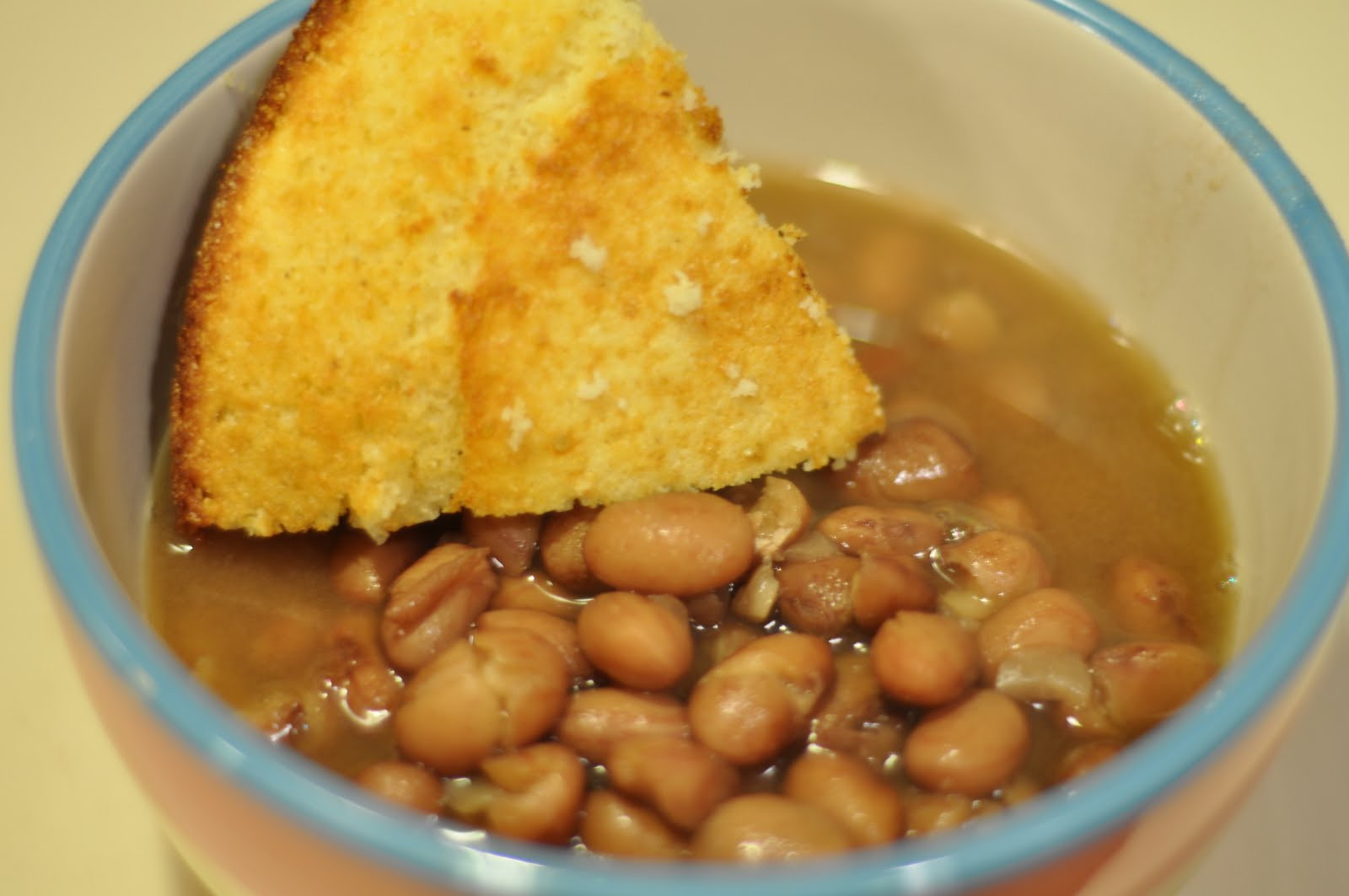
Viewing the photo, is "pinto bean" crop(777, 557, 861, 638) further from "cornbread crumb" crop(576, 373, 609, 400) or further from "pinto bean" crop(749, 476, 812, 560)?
"cornbread crumb" crop(576, 373, 609, 400)

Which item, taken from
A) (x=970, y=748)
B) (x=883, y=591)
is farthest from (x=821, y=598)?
(x=970, y=748)

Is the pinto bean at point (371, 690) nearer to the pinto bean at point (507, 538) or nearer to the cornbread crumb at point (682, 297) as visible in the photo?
the pinto bean at point (507, 538)

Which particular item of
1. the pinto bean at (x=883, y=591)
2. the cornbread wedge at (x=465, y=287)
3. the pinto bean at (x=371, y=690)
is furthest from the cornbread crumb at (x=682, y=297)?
the pinto bean at (x=371, y=690)

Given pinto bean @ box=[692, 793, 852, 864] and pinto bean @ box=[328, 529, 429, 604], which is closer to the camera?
pinto bean @ box=[692, 793, 852, 864]

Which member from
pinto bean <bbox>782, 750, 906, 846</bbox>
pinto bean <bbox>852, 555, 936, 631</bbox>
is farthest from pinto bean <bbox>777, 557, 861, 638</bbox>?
pinto bean <bbox>782, 750, 906, 846</bbox>

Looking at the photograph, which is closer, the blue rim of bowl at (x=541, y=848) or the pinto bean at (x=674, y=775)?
the blue rim of bowl at (x=541, y=848)
